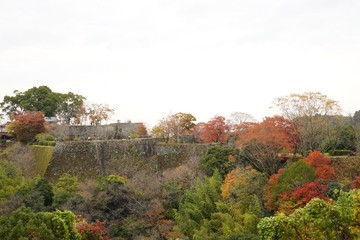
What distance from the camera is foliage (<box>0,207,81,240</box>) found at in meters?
12.7

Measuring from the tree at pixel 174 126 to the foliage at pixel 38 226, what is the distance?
20009 mm

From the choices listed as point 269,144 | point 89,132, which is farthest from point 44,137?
point 269,144

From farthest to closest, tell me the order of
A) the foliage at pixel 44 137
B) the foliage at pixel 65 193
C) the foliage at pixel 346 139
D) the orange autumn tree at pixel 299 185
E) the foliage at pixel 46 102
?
the foliage at pixel 46 102 < the foliage at pixel 44 137 < the foliage at pixel 346 139 < the foliage at pixel 65 193 < the orange autumn tree at pixel 299 185

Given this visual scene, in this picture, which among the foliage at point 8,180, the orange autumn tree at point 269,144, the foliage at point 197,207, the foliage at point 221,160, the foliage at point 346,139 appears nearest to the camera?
the foliage at point 197,207

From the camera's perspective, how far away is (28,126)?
108 feet

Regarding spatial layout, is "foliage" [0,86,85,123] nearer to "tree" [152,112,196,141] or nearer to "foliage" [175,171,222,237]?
"tree" [152,112,196,141]

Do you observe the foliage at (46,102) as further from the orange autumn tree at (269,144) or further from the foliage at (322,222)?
the foliage at (322,222)

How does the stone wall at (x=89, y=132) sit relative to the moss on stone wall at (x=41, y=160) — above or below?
above

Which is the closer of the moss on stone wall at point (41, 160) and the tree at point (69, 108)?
the moss on stone wall at point (41, 160)

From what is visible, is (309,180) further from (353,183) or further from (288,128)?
(288,128)

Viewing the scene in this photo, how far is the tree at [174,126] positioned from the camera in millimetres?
34188

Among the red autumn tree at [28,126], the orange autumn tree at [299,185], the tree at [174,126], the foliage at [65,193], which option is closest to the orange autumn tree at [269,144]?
the orange autumn tree at [299,185]

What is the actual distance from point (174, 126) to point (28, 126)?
11955mm

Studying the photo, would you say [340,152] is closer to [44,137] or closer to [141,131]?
[141,131]
